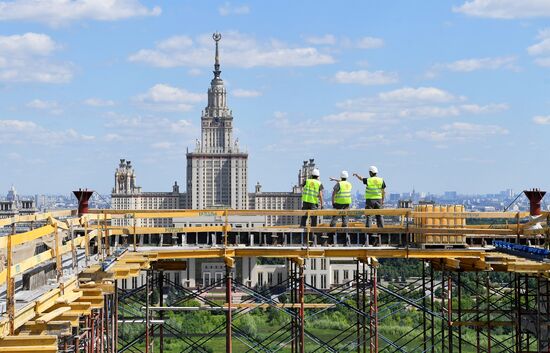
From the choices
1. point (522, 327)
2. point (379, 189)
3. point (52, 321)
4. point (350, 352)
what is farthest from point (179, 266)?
point (350, 352)

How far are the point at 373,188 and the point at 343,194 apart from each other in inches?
35.1

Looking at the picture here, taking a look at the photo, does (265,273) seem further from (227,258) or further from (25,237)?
(25,237)

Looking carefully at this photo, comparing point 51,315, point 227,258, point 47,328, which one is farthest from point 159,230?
point 47,328

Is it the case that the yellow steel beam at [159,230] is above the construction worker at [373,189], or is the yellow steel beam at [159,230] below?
below

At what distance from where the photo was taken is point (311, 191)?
30.5 m

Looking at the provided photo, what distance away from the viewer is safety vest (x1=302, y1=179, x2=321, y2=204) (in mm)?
30391

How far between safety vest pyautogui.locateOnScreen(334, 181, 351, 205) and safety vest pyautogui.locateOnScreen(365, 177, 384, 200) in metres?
0.56

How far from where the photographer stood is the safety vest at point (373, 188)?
3075 centimetres

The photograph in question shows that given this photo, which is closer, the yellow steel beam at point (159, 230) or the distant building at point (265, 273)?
the yellow steel beam at point (159, 230)

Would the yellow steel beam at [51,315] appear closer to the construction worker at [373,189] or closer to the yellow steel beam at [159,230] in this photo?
the yellow steel beam at [159,230]

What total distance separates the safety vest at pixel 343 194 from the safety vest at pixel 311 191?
0.66 meters

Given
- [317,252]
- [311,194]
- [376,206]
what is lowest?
[317,252]

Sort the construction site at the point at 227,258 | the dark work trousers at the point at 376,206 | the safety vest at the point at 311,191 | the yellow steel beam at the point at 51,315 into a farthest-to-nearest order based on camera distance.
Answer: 1. the safety vest at the point at 311,191
2. the dark work trousers at the point at 376,206
3. the construction site at the point at 227,258
4. the yellow steel beam at the point at 51,315

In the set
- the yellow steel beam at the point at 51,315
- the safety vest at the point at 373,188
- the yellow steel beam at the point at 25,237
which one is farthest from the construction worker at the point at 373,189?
the yellow steel beam at the point at 51,315
